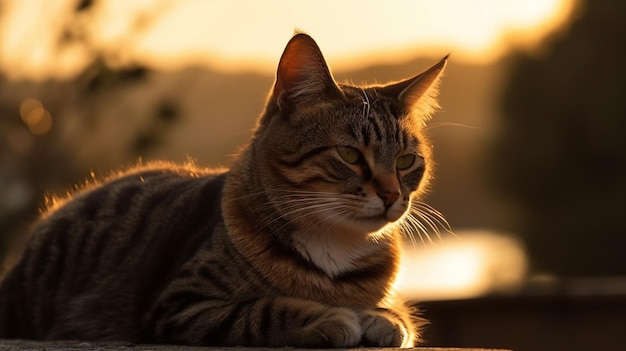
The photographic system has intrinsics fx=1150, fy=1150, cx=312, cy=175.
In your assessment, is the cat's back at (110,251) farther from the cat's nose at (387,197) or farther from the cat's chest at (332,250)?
the cat's nose at (387,197)

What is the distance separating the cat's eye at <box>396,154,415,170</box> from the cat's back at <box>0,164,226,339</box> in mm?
740

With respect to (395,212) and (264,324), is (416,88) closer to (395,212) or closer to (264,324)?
(395,212)

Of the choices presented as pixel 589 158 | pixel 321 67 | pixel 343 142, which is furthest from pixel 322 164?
pixel 589 158

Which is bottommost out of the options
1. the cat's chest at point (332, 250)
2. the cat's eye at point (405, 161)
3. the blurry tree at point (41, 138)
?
the blurry tree at point (41, 138)

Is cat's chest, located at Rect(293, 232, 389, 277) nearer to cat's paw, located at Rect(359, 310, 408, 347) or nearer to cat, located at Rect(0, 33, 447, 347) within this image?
cat, located at Rect(0, 33, 447, 347)

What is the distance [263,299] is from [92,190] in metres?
1.80

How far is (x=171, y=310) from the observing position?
13.8 ft

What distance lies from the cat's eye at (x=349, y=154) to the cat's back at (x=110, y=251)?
A: 603 mm

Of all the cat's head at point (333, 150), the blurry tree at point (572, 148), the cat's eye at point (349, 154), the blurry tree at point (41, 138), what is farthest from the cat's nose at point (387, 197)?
the blurry tree at point (572, 148)

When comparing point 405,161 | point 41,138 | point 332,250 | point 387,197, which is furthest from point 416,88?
point 41,138

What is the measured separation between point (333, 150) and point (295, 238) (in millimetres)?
355

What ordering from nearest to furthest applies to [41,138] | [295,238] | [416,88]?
[295,238]
[416,88]
[41,138]

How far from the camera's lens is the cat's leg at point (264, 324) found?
384 centimetres

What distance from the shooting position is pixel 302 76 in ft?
14.4
